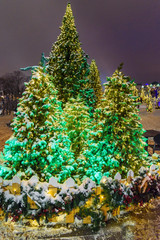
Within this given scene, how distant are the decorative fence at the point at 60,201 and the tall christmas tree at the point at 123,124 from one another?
111 cm

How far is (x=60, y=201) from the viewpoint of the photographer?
13.5ft

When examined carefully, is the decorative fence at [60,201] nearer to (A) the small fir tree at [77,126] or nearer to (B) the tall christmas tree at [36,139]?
(B) the tall christmas tree at [36,139]

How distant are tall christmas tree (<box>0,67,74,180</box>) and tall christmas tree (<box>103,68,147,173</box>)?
5.68ft

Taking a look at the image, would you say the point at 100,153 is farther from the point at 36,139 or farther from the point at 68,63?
the point at 68,63

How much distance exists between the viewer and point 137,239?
12.6 feet

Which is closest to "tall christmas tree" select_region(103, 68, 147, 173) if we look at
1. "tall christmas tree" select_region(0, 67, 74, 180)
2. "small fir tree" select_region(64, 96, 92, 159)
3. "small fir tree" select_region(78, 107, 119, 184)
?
"small fir tree" select_region(78, 107, 119, 184)

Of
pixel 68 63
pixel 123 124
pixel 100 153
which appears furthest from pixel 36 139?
pixel 68 63

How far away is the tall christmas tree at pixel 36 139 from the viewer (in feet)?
16.5

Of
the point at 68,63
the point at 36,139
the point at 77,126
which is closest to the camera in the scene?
the point at 36,139

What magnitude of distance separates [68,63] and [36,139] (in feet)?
22.4

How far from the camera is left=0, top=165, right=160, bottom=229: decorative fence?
4148 mm

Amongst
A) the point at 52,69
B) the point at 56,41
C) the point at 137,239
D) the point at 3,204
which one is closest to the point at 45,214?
the point at 3,204

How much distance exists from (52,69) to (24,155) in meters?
7.14

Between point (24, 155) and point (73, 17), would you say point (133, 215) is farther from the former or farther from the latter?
point (73, 17)
